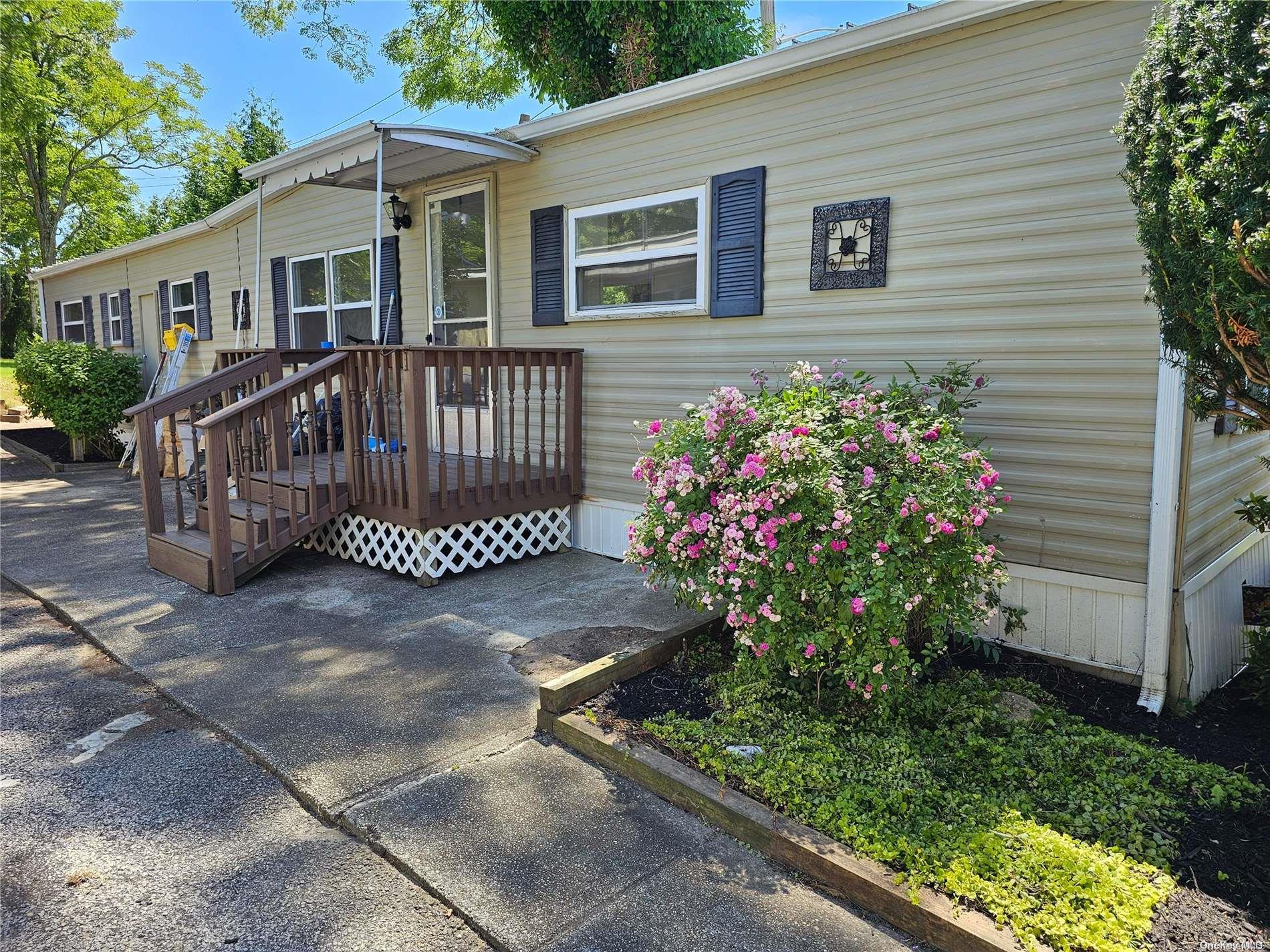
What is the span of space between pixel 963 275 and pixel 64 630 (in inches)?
207

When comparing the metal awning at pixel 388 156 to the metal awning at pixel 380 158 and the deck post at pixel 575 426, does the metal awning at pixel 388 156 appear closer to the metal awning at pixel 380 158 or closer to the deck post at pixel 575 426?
the metal awning at pixel 380 158

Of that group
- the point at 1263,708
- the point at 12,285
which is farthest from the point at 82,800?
the point at 12,285

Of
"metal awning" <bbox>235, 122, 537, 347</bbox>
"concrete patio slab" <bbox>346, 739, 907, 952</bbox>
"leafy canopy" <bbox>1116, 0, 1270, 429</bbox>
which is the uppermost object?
"metal awning" <bbox>235, 122, 537, 347</bbox>

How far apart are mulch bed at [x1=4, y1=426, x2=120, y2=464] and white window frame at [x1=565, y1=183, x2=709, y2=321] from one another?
347 inches

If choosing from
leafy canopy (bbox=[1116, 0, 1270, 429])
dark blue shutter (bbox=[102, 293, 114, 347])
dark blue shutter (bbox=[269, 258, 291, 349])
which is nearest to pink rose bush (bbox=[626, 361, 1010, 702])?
leafy canopy (bbox=[1116, 0, 1270, 429])

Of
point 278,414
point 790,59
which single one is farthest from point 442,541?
point 790,59

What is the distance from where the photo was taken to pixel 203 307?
11039 mm

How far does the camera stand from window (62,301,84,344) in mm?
15617

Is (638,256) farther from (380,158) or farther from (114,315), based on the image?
(114,315)

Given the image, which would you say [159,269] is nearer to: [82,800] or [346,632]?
[346,632]

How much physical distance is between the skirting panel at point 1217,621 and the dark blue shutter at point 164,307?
13.1m

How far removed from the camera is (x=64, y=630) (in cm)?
448

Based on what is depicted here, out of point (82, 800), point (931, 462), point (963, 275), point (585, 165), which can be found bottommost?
point (82, 800)

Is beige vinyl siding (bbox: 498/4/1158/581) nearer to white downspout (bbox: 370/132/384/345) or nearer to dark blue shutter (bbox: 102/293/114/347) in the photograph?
white downspout (bbox: 370/132/384/345)
